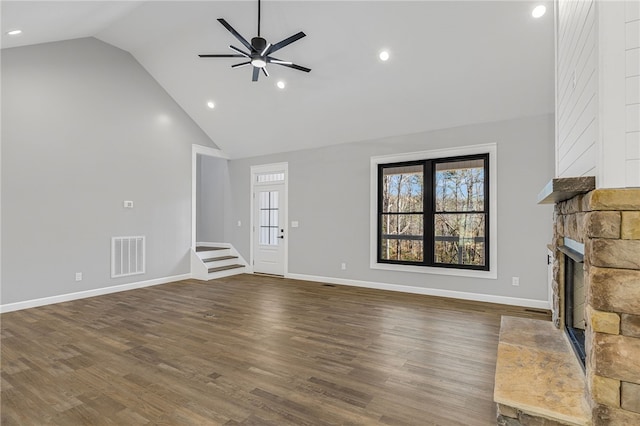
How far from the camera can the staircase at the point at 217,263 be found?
686 centimetres

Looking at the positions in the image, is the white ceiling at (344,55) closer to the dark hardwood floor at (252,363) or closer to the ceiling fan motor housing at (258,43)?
the ceiling fan motor housing at (258,43)

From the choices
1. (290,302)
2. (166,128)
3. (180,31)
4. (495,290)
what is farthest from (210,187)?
(495,290)

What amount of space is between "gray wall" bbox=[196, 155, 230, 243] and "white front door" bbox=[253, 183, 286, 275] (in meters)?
1.16

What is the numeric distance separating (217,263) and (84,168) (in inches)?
125

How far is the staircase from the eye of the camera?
6855mm

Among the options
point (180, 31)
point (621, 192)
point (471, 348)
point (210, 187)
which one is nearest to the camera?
point (621, 192)

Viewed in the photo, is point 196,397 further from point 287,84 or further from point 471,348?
point 287,84

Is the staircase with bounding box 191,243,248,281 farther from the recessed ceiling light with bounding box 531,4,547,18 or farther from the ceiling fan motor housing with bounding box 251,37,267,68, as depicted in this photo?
the recessed ceiling light with bounding box 531,4,547,18

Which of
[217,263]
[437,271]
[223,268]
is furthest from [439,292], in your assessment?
[217,263]

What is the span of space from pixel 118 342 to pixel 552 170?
226 inches

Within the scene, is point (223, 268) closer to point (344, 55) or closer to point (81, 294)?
point (81, 294)

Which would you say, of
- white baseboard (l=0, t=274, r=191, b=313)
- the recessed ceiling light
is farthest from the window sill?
white baseboard (l=0, t=274, r=191, b=313)

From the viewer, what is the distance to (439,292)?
527 cm

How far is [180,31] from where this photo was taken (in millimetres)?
5254
